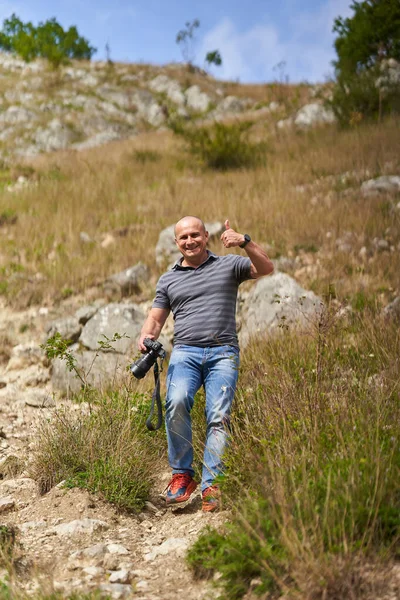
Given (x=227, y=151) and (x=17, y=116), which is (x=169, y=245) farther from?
(x=17, y=116)

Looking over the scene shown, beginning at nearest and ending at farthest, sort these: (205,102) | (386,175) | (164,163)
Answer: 1. (386,175)
2. (164,163)
3. (205,102)

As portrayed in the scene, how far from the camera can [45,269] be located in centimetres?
862

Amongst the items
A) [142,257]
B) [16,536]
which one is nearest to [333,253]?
[142,257]

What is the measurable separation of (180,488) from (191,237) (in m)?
1.69

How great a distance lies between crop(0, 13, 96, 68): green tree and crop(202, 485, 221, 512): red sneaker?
1321 inches


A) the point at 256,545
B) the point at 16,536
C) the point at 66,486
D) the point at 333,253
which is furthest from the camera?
the point at 333,253

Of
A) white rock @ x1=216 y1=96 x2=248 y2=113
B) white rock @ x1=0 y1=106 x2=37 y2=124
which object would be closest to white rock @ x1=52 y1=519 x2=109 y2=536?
white rock @ x1=0 y1=106 x2=37 y2=124

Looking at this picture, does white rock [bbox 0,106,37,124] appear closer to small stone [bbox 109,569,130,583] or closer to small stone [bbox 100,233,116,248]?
small stone [bbox 100,233,116,248]

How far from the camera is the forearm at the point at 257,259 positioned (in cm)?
379

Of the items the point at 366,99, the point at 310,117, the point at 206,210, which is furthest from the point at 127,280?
the point at 310,117

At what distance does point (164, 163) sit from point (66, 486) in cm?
1080

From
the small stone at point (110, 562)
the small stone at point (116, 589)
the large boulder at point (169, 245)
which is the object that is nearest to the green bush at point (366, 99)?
the large boulder at point (169, 245)

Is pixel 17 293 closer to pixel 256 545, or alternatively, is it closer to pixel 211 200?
pixel 211 200

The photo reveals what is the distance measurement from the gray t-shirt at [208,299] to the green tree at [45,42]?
3237 centimetres
